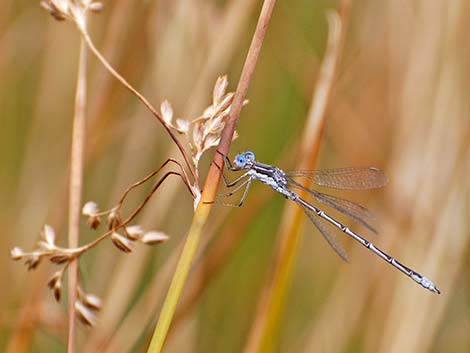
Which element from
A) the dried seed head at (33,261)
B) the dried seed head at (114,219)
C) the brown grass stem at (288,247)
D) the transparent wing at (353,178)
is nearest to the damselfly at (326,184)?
the transparent wing at (353,178)

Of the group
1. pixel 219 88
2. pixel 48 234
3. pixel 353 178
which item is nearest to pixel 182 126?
pixel 219 88

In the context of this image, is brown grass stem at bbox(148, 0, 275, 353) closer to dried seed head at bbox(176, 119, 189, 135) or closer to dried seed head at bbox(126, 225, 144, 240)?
dried seed head at bbox(176, 119, 189, 135)

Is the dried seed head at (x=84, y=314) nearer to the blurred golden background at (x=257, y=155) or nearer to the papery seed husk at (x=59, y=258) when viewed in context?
the papery seed husk at (x=59, y=258)

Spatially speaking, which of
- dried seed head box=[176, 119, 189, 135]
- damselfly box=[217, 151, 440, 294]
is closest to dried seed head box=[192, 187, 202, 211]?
dried seed head box=[176, 119, 189, 135]

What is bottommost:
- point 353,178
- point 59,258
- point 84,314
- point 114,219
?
point 84,314

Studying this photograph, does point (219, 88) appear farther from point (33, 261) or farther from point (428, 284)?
point (428, 284)

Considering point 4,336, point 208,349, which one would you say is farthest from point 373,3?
point 4,336
